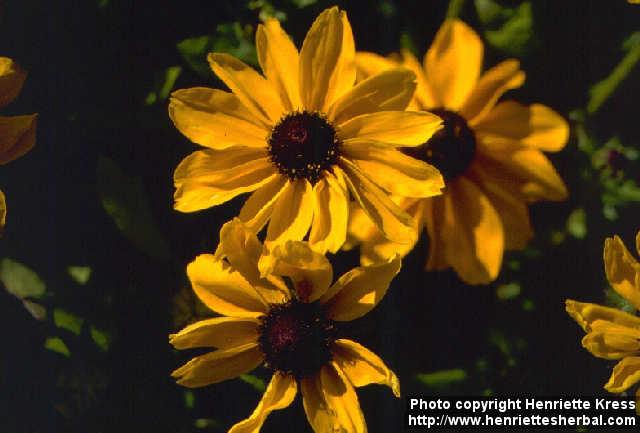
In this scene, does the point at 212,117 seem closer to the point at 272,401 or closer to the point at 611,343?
the point at 272,401

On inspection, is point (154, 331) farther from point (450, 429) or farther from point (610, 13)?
point (610, 13)

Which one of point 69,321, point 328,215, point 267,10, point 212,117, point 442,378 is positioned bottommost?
point 442,378

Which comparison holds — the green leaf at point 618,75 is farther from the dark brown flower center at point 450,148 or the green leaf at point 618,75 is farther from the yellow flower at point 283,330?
the yellow flower at point 283,330

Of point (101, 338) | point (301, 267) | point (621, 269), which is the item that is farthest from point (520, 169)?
point (101, 338)

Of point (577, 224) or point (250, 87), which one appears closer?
point (250, 87)

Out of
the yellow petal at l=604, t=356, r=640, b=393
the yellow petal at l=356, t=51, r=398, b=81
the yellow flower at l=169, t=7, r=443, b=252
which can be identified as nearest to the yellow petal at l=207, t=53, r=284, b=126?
the yellow flower at l=169, t=7, r=443, b=252
